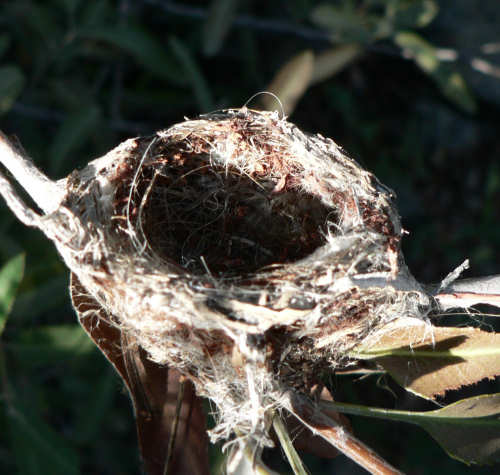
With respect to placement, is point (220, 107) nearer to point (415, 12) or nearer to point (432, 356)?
point (415, 12)

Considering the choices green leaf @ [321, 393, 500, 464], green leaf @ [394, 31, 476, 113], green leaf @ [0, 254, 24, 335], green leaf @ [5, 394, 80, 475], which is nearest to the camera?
green leaf @ [321, 393, 500, 464]

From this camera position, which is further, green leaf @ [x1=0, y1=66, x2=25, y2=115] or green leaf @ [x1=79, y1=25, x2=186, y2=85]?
green leaf @ [x1=79, y1=25, x2=186, y2=85]

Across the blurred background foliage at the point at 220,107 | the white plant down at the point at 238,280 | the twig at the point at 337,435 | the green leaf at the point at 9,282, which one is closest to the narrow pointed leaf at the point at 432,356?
the white plant down at the point at 238,280

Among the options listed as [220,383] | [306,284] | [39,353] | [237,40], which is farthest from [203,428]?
[237,40]

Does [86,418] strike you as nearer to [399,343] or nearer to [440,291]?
[399,343]

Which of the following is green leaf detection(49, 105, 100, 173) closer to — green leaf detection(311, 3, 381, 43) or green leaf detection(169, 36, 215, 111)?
green leaf detection(169, 36, 215, 111)

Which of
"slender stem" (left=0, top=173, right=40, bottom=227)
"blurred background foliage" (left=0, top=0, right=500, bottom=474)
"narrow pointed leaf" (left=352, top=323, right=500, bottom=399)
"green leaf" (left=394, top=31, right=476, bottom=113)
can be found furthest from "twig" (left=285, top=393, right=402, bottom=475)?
"green leaf" (left=394, top=31, right=476, bottom=113)

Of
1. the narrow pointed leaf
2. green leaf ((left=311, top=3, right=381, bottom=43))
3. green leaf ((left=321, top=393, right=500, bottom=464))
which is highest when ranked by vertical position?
green leaf ((left=311, top=3, right=381, bottom=43))
